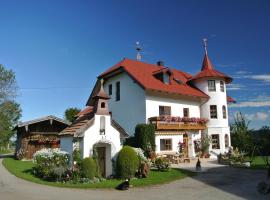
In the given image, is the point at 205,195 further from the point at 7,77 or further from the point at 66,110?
the point at 66,110

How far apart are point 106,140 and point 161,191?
5.87 metres

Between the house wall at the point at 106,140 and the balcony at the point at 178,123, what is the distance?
26.0 ft

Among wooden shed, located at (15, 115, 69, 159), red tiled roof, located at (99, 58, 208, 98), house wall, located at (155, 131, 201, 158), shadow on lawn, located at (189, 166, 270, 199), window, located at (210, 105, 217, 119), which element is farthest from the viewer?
window, located at (210, 105, 217, 119)

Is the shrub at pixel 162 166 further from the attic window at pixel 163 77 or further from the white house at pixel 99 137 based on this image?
the attic window at pixel 163 77

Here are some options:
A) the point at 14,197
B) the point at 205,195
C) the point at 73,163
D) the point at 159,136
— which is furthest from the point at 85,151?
the point at 159,136

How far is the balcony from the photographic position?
2767cm

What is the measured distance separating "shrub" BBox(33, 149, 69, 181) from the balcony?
10.9 metres

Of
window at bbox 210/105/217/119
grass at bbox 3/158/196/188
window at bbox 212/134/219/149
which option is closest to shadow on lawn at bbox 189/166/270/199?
grass at bbox 3/158/196/188

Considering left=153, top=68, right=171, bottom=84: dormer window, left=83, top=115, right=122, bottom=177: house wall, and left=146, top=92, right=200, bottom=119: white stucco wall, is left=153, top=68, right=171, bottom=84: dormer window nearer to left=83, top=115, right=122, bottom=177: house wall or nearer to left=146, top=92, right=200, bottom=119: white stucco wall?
left=146, top=92, right=200, bottom=119: white stucco wall

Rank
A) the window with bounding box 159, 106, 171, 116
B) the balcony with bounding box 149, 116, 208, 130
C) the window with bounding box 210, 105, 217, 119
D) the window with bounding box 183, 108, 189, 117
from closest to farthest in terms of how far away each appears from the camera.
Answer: the balcony with bounding box 149, 116, 208, 130, the window with bounding box 159, 106, 171, 116, the window with bounding box 183, 108, 189, 117, the window with bounding box 210, 105, 217, 119

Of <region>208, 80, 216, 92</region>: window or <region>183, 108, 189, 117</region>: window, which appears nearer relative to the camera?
<region>183, 108, 189, 117</region>: window

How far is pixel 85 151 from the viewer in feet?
60.7

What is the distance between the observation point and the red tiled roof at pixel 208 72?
111 feet

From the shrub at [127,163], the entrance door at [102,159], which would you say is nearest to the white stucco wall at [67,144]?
the entrance door at [102,159]
